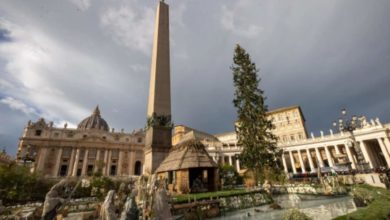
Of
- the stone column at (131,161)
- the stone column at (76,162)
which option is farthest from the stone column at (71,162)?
the stone column at (131,161)

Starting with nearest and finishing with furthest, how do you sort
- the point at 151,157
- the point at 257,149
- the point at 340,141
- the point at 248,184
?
the point at 151,157
the point at 257,149
the point at 248,184
the point at 340,141

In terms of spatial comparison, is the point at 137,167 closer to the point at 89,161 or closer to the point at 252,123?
the point at 89,161

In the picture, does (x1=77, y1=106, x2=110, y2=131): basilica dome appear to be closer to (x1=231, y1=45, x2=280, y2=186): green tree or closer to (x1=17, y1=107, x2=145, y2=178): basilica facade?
(x1=17, y1=107, x2=145, y2=178): basilica facade

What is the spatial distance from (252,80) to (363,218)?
17.4 metres

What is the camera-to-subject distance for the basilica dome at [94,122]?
222 feet

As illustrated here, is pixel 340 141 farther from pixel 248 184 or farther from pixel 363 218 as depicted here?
pixel 363 218

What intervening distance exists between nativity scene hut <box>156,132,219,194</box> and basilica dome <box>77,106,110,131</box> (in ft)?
211

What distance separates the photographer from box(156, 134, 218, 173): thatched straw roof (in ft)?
38.2

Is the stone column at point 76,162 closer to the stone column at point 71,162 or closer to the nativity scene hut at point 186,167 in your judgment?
the stone column at point 71,162

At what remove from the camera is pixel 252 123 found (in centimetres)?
1895

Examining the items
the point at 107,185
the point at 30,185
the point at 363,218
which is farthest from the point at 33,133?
the point at 363,218

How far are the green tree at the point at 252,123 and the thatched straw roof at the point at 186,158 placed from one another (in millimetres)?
6819

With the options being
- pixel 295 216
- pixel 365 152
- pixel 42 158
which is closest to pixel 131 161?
pixel 42 158

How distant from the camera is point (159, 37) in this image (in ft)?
47.1
